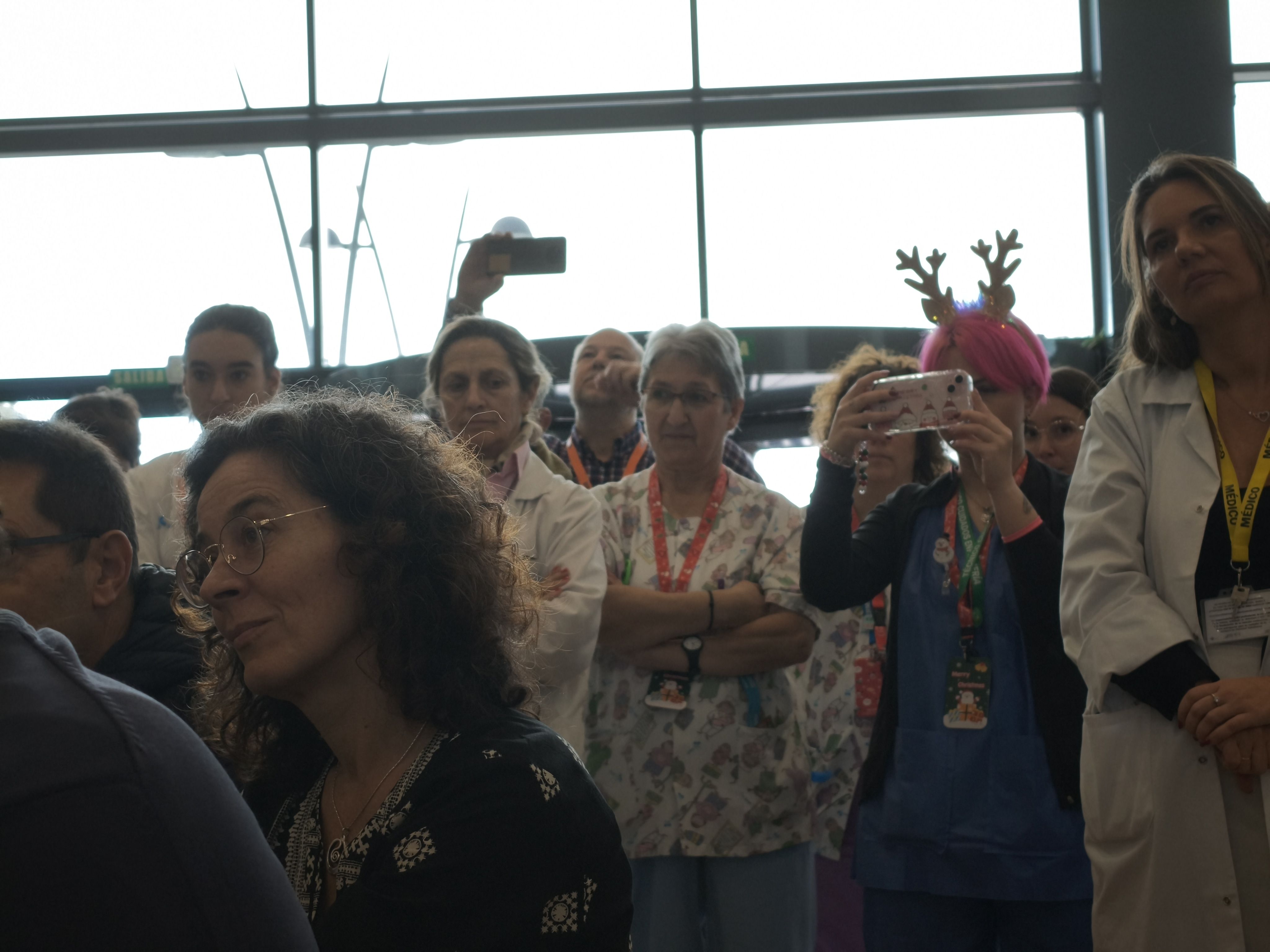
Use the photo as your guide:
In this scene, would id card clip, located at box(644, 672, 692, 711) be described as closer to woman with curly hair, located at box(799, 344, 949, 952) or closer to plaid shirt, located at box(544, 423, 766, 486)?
woman with curly hair, located at box(799, 344, 949, 952)

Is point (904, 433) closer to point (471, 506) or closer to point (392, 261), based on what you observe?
point (471, 506)

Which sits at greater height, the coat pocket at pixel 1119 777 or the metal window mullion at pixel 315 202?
the metal window mullion at pixel 315 202

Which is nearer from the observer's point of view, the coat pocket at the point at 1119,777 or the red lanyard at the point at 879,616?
the coat pocket at the point at 1119,777

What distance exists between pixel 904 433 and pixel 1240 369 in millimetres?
1278

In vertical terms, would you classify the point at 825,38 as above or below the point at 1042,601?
above

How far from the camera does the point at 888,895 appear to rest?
7.22 feet

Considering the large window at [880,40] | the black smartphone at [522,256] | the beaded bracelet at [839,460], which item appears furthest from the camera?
the large window at [880,40]

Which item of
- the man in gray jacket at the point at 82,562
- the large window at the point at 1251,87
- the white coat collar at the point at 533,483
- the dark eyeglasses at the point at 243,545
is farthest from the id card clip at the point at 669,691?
the large window at the point at 1251,87

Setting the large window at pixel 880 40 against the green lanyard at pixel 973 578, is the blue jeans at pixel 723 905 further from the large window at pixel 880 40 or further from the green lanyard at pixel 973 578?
the large window at pixel 880 40

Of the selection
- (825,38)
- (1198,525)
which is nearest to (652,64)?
(825,38)

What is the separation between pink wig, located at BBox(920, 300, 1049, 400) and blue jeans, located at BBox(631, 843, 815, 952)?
3.69ft

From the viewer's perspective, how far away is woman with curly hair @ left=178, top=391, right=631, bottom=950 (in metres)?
1.26

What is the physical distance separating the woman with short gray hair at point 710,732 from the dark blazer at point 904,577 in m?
0.27

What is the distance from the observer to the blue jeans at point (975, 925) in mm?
2086
